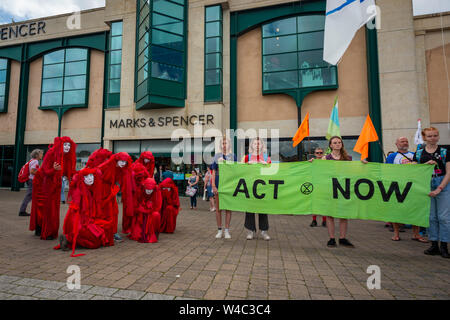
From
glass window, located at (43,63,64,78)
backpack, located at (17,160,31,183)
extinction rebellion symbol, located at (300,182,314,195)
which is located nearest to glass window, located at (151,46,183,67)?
glass window, located at (43,63,64,78)

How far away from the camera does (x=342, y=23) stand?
14.6ft

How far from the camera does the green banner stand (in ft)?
13.6

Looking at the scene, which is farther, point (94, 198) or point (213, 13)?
point (213, 13)

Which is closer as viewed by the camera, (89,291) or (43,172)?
(89,291)

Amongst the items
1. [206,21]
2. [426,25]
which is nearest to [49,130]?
[206,21]

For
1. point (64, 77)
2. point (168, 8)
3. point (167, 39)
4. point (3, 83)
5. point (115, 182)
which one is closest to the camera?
point (115, 182)

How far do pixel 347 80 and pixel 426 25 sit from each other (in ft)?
14.2

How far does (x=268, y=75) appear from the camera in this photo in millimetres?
13750

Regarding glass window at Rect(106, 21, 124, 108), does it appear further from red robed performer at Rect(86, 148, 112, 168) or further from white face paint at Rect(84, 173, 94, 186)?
white face paint at Rect(84, 173, 94, 186)

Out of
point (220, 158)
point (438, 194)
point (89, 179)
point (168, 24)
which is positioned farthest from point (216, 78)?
point (438, 194)

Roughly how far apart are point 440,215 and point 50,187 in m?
6.99

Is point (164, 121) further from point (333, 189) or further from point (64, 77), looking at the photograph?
point (333, 189)
